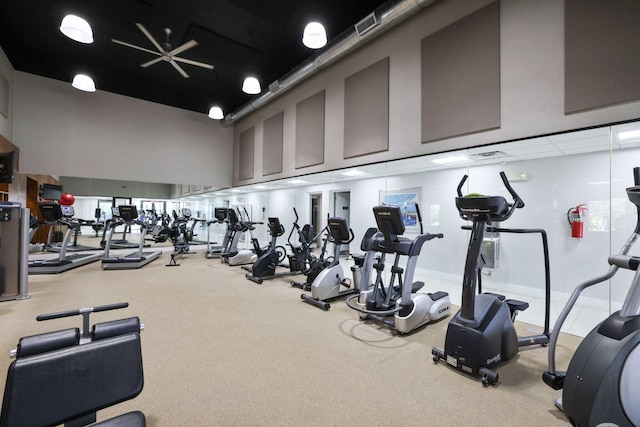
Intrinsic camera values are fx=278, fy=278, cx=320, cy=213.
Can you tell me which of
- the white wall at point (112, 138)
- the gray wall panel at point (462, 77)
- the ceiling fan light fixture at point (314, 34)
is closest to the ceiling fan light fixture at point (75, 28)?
the ceiling fan light fixture at point (314, 34)

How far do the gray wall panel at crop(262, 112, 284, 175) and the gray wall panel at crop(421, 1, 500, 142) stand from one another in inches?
180

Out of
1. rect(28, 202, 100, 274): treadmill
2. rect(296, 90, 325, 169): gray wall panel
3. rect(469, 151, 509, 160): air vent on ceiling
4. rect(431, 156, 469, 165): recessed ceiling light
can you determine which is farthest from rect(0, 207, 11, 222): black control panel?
rect(469, 151, 509, 160): air vent on ceiling

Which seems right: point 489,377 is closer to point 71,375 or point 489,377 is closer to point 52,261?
point 71,375

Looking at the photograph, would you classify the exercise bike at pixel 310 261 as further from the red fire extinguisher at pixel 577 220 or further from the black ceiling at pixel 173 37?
the black ceiling at pixel 173 37

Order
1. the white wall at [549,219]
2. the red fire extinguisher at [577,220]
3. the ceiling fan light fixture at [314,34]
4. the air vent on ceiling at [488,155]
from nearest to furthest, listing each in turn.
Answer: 1. the white wall at [549,219]
2. the red fire extinguisher at [577,220]
3. the ceiling fan light fixture at [314,34]
4. the air vent on ceiling at [488,155]

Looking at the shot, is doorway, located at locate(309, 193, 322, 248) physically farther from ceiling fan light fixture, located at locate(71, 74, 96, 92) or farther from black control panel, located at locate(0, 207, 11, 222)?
black control panel, located at locate(0, 207, 11, 222)

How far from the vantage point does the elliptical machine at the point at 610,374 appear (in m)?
1.57

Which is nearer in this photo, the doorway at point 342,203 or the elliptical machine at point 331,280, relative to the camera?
the elliptical machine at point 331,280

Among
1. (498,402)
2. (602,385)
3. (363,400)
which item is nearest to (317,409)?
(363,400)

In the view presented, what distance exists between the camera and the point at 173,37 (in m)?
5.69

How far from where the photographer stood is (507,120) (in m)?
3.79

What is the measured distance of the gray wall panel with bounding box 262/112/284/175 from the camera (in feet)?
27.0

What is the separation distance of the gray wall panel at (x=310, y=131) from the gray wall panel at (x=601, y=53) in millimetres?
4547

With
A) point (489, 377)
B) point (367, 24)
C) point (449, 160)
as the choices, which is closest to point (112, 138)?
point (367, 24)
